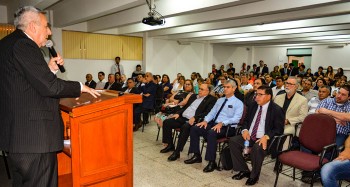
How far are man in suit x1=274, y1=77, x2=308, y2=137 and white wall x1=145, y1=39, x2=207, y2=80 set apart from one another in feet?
28.3

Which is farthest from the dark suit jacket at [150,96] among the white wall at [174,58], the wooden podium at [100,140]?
the white wall at [174,58]

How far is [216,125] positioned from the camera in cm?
370

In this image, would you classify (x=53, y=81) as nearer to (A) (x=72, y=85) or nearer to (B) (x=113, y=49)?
(A) (x=72, y=85)

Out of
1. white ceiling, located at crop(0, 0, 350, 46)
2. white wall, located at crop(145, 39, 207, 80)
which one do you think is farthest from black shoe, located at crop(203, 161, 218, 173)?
white wall, located at crop(145, 39, 207, 80)

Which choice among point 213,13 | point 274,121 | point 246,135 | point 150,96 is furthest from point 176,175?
point 213,13

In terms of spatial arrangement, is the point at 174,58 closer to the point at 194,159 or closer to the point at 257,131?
the point at 194,159

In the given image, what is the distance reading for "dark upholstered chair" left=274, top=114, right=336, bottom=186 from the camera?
108 inches

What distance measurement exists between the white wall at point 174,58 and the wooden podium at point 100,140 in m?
10.1

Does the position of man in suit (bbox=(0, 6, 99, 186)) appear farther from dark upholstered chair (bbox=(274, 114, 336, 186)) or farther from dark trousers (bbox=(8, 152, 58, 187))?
dark upholstered chair (bbox=(274, 114, 336, 186))

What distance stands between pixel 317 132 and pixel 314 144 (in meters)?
0.14

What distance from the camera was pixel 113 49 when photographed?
11.1 m

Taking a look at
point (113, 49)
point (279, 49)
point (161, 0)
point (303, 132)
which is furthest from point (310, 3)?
point (279, 49)

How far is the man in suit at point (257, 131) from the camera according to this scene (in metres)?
3.17

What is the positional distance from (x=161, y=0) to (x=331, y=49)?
1123 cm
